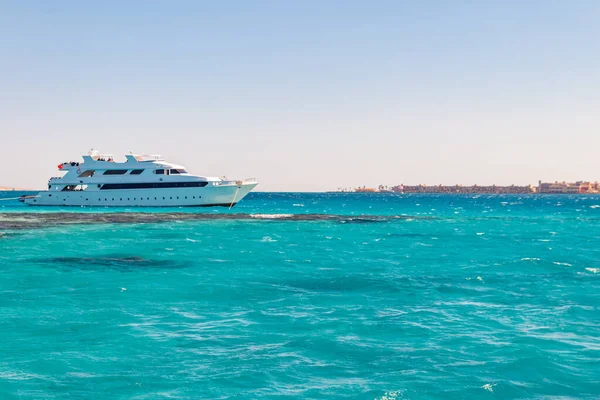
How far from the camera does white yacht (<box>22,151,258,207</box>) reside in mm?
83312

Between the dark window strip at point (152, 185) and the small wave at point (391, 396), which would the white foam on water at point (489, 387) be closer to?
the small wave at point (391, 396)

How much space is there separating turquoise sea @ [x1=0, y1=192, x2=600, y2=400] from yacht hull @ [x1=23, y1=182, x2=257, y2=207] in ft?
170

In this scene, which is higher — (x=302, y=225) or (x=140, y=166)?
(x=140, y=166)

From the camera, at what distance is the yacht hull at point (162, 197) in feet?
273

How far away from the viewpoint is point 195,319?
15578mm

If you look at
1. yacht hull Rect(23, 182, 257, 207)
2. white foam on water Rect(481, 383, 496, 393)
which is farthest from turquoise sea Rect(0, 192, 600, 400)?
yacht hull Rect(23, 182, 257, 207)

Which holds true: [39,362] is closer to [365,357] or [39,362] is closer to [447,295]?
[365,357]

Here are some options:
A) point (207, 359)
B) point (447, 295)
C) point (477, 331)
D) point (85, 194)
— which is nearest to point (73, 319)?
point (207, 359)

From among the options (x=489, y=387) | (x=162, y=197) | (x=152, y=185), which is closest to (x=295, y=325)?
(x=489, y=387)

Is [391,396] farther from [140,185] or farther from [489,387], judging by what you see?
[140,185]

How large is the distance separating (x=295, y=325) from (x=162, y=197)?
72350 millimetres

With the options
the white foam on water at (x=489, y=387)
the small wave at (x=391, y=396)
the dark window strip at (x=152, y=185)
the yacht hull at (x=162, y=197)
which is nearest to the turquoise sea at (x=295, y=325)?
the white foam on water at (x=489, y=387)

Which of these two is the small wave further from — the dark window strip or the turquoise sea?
the dark window strip

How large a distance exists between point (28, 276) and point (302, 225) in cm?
3498
